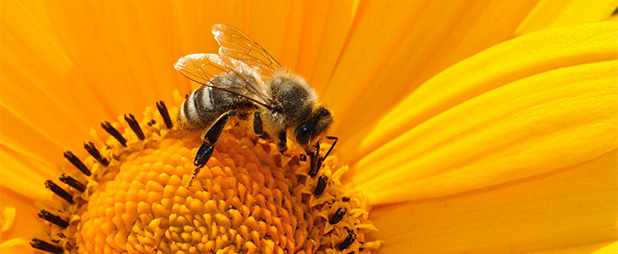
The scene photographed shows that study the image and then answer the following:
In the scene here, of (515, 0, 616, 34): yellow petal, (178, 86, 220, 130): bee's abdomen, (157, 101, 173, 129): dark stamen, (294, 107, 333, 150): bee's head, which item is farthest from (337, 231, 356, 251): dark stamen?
(515, 0, 616, 34): yellow petal

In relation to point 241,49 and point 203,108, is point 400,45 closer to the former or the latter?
point 241,49

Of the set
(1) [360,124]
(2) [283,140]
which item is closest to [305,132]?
(2) [283,140]

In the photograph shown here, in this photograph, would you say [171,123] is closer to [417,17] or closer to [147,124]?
[147,124]

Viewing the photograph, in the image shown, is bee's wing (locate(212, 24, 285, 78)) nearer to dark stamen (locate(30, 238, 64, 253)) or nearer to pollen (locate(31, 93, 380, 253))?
pollen (locate(31, 93, 380, 253))

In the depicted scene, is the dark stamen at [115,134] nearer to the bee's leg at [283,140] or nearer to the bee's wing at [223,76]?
the bee's wing at [223,76]

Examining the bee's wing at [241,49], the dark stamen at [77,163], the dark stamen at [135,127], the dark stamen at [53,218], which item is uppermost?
Answer: the bee's wing at [241,49]

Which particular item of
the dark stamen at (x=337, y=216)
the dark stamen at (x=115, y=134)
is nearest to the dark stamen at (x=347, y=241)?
the dark stamen at (x=337, y=216)
